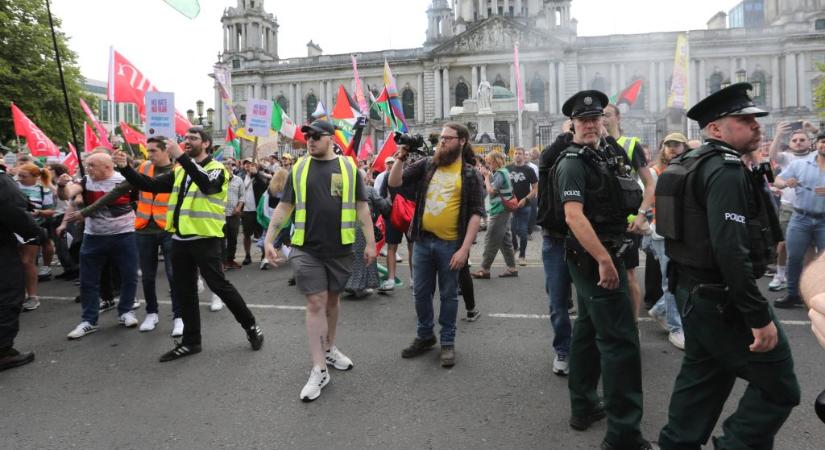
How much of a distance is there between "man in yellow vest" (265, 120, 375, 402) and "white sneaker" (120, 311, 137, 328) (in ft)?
8.58

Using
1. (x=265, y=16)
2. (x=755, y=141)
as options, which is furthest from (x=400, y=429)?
(x=265, y=16)

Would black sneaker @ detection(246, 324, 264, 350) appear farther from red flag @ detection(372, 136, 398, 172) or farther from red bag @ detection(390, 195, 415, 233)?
red flag @ detection(372, 136, 398, 172)

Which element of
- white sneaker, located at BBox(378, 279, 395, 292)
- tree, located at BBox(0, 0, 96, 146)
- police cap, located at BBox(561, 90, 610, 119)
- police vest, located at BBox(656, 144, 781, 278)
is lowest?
white sneaker, located at BBox(378, 279, 395, 292)

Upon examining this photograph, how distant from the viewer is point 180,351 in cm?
498

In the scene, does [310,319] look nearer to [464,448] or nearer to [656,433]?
[464,448]

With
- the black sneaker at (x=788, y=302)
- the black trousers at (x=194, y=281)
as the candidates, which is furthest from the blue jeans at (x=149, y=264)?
the black sneaker at (x=788, y=302)

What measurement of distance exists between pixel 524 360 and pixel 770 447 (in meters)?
2.27

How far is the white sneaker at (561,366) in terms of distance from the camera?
14.1 ft

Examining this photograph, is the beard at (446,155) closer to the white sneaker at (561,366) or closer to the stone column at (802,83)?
the white sneaker at (561,366)

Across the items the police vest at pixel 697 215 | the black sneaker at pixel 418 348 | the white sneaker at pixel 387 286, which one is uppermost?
the police vest at pixel 697 215

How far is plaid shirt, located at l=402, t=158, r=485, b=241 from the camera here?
4.71m

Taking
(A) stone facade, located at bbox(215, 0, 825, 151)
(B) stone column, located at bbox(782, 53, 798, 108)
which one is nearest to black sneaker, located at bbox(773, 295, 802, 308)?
(A) stone facade, located at bbox(215, 0, 825, 151)

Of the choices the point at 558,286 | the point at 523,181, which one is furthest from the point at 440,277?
the point at 523,181

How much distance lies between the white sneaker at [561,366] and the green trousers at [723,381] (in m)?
1.52
